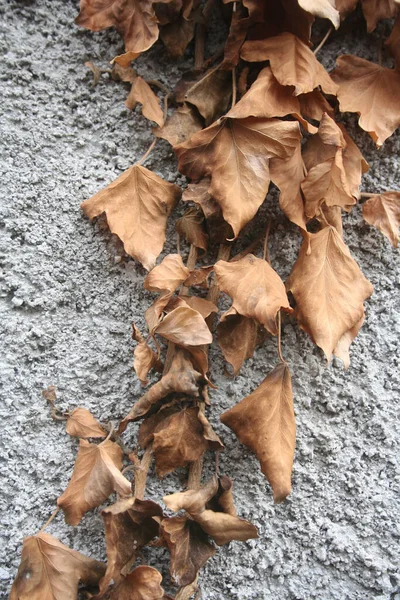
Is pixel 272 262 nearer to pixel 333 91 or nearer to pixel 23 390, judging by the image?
pixel 333 91

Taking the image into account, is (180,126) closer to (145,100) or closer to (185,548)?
(145,100)

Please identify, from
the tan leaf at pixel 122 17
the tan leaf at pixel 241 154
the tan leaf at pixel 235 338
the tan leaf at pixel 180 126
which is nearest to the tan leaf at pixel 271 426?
the tan leaf at pixel 235 338

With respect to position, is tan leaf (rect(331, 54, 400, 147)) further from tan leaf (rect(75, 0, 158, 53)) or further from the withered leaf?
the withered leaf

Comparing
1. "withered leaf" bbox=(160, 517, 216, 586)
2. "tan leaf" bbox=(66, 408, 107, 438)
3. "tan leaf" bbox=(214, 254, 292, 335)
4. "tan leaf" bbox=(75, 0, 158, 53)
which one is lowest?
"withered leaf" bbox=(160, 517, 216, 586)

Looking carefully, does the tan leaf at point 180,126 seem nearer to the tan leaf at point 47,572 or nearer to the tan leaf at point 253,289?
the tan leaf at point 253,289

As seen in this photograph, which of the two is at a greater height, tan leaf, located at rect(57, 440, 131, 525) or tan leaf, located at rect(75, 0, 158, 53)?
tan leaf, located at rect(75, 0, 158, 53)

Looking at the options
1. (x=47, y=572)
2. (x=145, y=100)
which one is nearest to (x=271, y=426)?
(x=47, y=572)

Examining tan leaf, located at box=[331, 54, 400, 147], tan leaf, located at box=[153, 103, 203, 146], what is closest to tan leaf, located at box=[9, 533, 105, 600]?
tan leaf, located at box=[153, 103, 203, 146]
